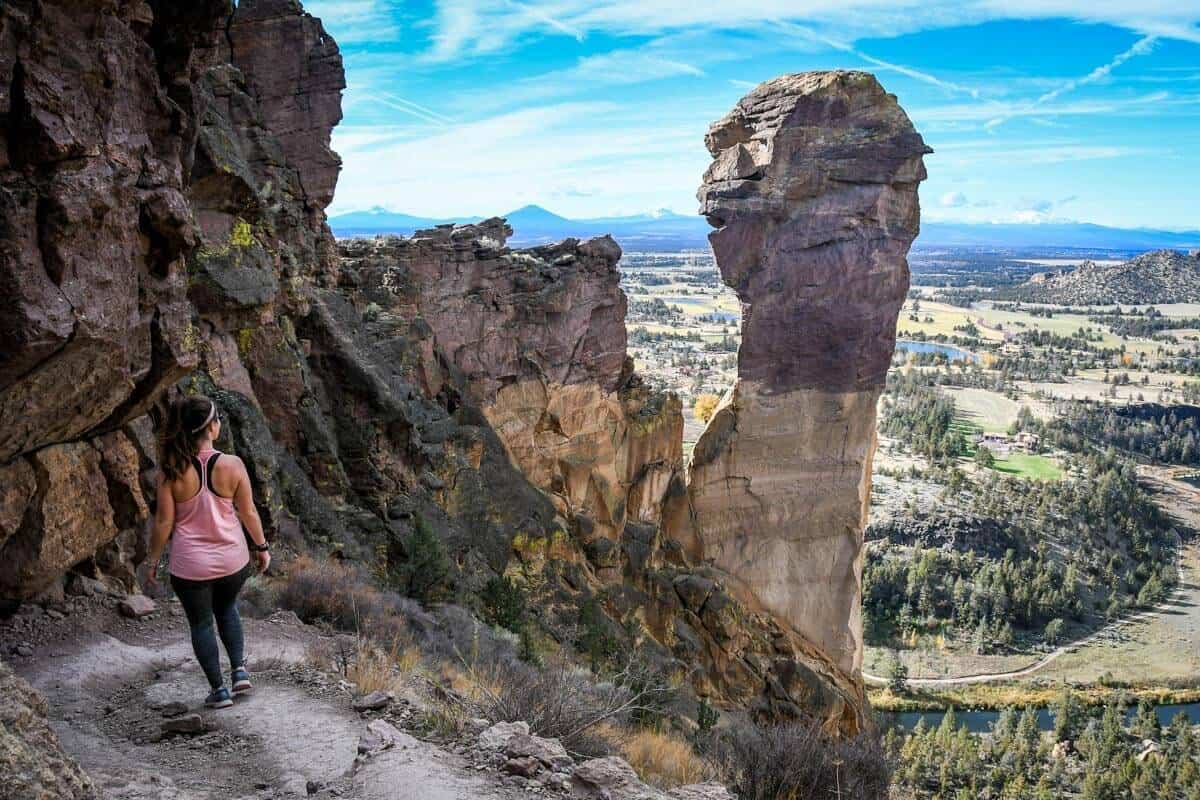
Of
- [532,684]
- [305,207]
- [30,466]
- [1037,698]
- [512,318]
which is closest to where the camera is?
[30,466]

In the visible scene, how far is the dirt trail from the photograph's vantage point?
5519mm

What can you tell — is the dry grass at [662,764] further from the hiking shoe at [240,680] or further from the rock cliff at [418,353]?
the rock cliff at [418,353]

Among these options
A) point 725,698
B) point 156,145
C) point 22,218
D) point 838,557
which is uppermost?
point 156,145

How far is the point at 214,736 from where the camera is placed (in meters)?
6.05

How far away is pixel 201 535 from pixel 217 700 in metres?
1.27

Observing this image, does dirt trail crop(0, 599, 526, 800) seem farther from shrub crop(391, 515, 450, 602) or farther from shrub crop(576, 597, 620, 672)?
shrub crop(576, 597, 620, 672)

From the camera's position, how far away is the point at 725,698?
2280 cm

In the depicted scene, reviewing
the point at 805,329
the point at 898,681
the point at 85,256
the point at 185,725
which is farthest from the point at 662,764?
the point at 898,681

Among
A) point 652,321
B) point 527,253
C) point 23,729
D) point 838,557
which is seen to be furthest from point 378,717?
point 652,321

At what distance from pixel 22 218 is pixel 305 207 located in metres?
13.3

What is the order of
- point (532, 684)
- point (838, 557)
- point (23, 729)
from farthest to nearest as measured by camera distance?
point (838, 557)
point (532, 684)
point (23, 729)

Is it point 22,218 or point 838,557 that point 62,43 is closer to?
point 22,218

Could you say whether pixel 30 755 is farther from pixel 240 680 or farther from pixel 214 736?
pixel 240 680

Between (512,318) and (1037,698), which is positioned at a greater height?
(512,318)
